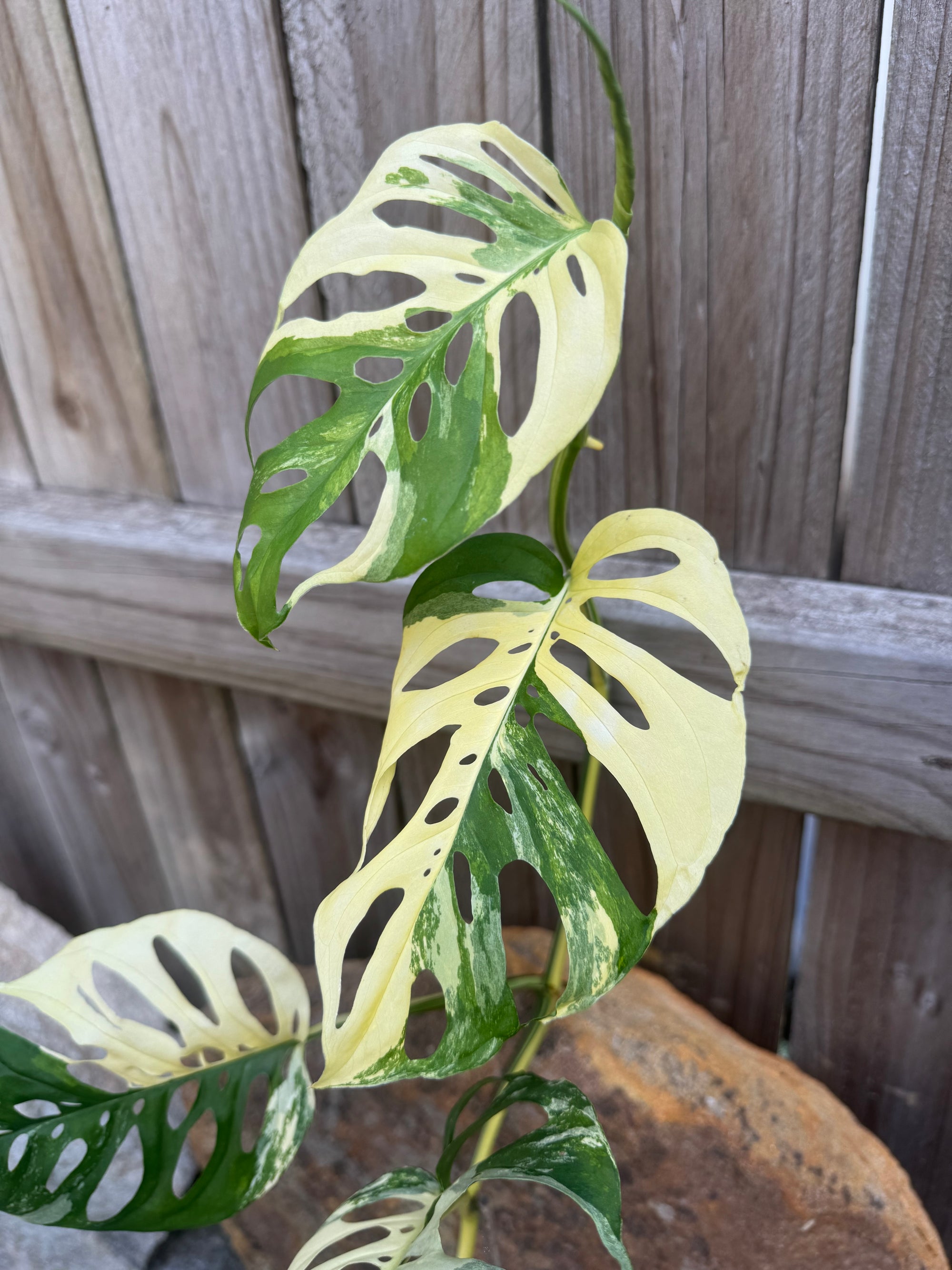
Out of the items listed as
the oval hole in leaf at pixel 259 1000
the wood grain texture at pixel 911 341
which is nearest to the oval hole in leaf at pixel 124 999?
the oval hole in leaf at pixel 259 1000

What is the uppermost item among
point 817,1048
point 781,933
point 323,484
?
point 323,484

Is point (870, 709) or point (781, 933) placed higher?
point (870, 709)

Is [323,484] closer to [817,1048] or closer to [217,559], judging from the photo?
[217,559]

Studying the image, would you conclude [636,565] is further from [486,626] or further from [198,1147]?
[198,1147]

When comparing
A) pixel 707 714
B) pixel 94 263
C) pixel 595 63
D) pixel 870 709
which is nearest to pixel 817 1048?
pixel 870 709

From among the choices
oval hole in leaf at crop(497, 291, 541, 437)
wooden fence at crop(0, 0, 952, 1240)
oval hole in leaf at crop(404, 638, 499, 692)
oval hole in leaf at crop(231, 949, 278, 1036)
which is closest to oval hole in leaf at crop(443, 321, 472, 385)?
oval hole in leaf at crop(497, 291, 541, 437)

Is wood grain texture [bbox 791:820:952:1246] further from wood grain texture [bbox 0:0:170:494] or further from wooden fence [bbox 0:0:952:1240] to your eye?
wood grain texture [bbox 0:0:170:494]

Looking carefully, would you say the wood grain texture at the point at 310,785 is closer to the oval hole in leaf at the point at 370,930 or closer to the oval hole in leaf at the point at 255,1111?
the oval hole in leaf at the point at 370,930

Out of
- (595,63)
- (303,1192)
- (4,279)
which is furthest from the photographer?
(4,279)
